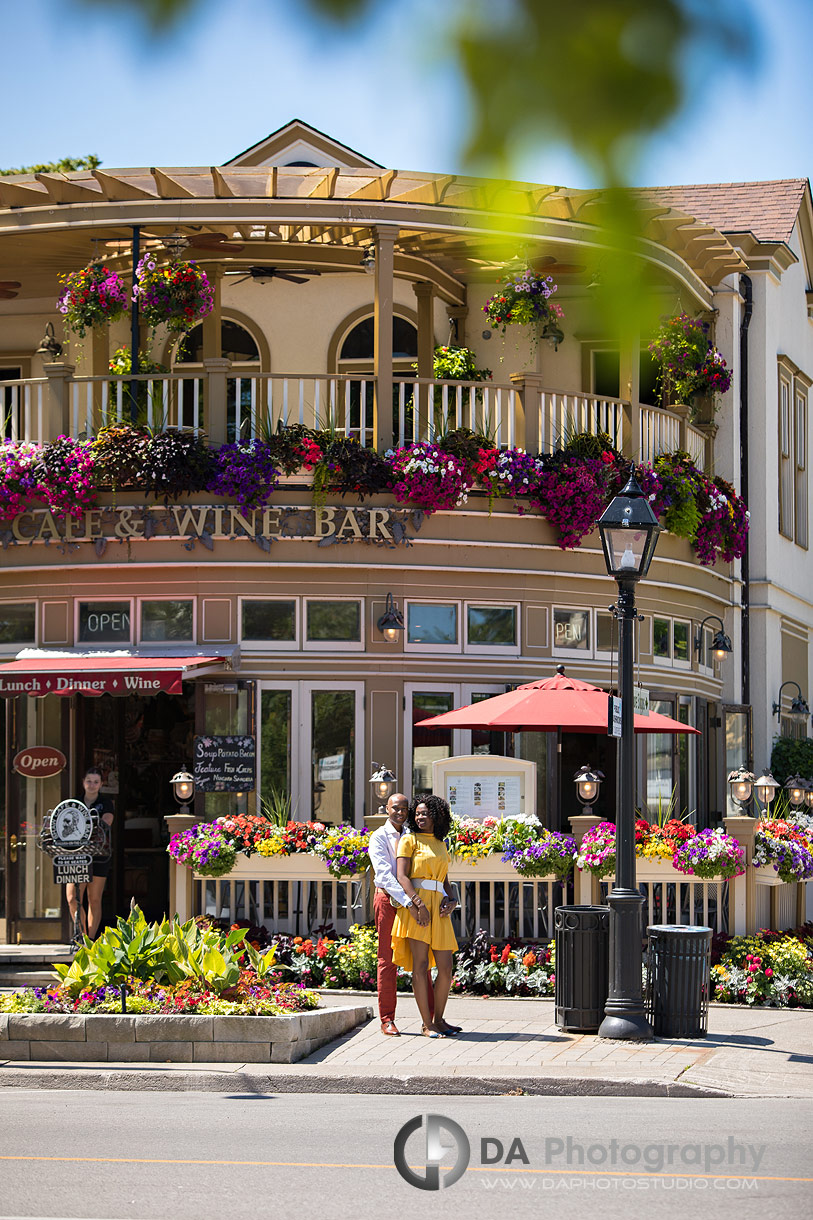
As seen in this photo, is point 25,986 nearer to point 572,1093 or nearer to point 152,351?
point 572,1093

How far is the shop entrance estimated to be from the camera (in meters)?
18.4

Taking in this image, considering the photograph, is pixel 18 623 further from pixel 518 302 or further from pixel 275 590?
pixel 518 302

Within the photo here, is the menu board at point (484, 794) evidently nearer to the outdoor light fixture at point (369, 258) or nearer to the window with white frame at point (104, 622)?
the window with white frame at point (104, 622)

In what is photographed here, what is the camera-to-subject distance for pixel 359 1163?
7.84 meters

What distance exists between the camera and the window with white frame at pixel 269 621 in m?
18.0

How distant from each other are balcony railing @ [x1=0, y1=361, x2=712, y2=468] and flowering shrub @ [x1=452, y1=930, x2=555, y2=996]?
5796mm

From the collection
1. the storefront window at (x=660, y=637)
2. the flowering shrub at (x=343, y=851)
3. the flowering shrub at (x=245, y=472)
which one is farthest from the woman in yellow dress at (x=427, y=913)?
the storefront window at (x=660, y=637)

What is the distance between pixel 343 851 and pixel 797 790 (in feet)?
22.7

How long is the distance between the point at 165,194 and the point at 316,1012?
9.93 meters

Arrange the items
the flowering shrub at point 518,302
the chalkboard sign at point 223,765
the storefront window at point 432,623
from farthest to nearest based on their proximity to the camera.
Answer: the storefront window at point 432,623 < the chalkboard sign at point 223,765 < the flowering shrub at point 518,302

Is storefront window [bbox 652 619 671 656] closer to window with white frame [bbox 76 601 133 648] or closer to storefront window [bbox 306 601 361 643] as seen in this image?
storefront window [bbox 306 601 361 643]

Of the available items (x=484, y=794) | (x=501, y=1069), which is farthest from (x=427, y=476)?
(x=501, y=1069)

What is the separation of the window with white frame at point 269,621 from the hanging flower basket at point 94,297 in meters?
3.50

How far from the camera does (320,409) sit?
18891mm
